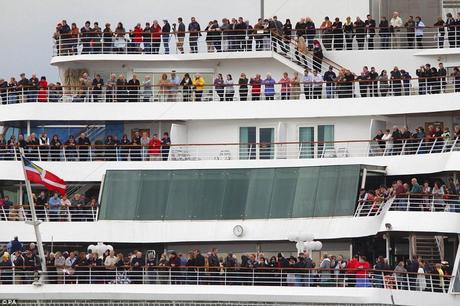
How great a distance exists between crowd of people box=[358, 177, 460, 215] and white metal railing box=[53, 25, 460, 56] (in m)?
6.20

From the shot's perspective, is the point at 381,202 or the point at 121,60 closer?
the point at 381,202

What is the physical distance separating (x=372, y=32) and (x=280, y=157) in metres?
5.61

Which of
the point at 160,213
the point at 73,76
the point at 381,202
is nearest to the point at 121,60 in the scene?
the point at 73,76

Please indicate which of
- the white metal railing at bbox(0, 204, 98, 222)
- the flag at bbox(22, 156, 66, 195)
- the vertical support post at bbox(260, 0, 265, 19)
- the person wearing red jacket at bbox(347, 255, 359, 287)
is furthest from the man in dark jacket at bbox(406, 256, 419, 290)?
the vertical support post at bbox(260, 0, 265, 19)

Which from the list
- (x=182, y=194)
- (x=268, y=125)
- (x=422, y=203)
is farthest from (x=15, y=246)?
(x=422, y=203)

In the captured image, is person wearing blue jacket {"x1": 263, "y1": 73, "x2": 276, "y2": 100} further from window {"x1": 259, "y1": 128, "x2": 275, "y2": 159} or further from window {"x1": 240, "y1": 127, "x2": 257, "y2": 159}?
window {"x1": 240, "y1": 127, "x2": 257, "y2": 159}

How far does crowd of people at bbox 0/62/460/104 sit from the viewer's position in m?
70.6

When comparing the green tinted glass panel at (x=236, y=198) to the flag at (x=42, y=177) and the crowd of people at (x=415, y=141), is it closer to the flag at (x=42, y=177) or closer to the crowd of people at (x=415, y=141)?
the crowd of people at (x=415, y=141)

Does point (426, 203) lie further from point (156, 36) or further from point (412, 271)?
point (156, 36)

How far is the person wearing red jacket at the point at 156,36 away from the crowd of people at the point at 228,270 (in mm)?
8404

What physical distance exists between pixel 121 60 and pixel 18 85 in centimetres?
344

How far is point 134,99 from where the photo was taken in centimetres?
7200

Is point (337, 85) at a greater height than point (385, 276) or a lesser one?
greater

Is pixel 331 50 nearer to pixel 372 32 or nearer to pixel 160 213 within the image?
pixel 372 32
